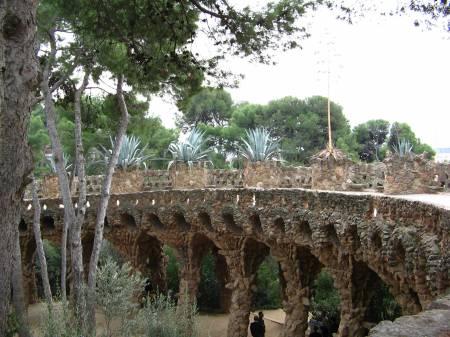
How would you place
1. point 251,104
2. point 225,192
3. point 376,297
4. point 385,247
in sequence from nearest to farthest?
1. point 385,247
2. point 225,192
3. point 376,297
4. point 251,104

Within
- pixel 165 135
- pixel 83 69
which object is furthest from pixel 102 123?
pixel 165 135

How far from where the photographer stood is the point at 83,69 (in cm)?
1306

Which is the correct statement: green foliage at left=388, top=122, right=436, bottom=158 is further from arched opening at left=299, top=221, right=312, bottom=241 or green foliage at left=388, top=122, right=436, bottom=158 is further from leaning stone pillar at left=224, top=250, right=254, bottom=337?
arched opening at left=299, top=221, right=312, bottom=241

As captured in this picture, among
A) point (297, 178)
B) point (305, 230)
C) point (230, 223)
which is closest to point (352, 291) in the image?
point (305, 230)

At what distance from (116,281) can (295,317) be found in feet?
13.4

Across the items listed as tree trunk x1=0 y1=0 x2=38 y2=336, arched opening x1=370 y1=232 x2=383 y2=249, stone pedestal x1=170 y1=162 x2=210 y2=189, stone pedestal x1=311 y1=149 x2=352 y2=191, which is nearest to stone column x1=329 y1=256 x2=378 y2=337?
arched opening x1=370 y1=232 x2=383 y2=249

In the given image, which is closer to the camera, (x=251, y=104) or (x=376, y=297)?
(x=376, y=297)

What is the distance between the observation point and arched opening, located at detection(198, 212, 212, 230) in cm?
1609

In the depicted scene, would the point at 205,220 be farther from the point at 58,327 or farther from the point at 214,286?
the point at 58,327

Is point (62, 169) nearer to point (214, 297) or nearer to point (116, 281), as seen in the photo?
point (116, 281)

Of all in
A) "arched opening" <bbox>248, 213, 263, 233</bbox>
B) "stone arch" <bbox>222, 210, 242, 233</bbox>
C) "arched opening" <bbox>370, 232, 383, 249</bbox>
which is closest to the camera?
"arched opening" <bbox>370, 232, 383, 249</bbox>

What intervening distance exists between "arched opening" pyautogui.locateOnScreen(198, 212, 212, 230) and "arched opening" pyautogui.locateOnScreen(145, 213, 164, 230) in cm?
206

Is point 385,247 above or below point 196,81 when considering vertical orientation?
below

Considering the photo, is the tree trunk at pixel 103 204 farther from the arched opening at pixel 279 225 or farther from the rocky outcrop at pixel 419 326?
the rocky outcrop at pixel 419 326
